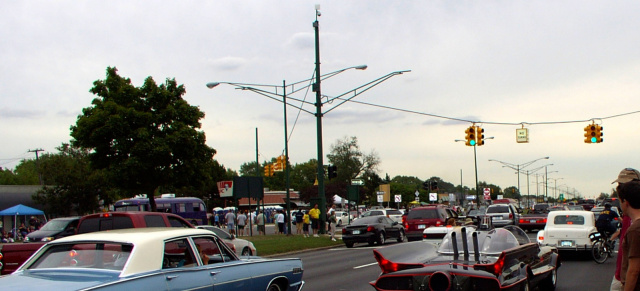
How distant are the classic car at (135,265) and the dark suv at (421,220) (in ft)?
64.6

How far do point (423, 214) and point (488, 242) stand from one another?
59.8ft

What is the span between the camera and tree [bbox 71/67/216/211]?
30484 mm

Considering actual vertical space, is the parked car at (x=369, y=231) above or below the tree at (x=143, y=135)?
below

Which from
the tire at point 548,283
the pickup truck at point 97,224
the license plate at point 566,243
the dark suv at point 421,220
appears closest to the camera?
the tire at point 548,283

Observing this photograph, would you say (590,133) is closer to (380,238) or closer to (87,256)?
(380,238)

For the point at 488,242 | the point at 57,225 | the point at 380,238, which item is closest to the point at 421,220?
the point at 380,238

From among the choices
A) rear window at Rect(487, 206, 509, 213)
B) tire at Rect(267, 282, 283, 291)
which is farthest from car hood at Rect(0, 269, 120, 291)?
rear window at Rect(487, 206, 509, 213)

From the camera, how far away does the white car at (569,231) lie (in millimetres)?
17609

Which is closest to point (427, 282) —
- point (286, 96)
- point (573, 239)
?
point (573, 239)

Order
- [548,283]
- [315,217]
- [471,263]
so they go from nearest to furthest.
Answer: [471,263], [548,283], [315,217]

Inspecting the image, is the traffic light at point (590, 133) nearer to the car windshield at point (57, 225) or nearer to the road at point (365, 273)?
the road at point (365, 273)

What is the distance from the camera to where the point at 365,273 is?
1561 centimetres

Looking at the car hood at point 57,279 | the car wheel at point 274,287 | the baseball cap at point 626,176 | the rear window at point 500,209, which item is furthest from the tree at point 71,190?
the baseball cap at point 626,176

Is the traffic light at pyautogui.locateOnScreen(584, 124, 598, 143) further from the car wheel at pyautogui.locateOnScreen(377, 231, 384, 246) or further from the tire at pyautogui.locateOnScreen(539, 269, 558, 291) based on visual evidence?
the tire at pyautogui.locateOnScreen(539, 269, 558, 291)
